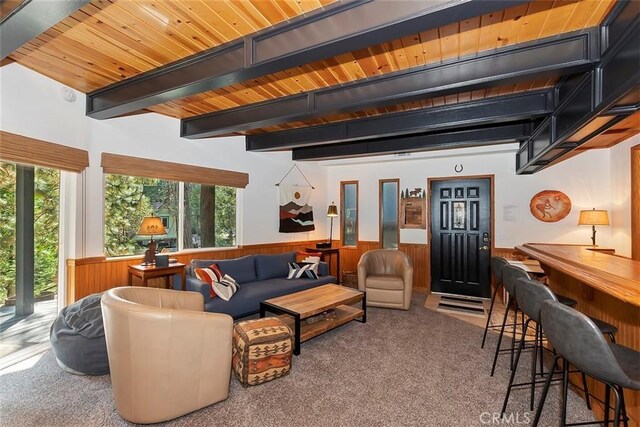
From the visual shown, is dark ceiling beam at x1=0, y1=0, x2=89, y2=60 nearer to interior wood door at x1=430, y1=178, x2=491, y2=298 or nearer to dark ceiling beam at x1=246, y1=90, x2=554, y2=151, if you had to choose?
dark ceiling beam at x1=246, y1=90, x2=554, y2=151

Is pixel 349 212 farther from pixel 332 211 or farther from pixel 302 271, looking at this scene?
pixel 302 271

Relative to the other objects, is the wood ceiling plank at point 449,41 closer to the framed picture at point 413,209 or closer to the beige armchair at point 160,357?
the beige armchair at point 160,357

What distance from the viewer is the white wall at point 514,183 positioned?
450cm

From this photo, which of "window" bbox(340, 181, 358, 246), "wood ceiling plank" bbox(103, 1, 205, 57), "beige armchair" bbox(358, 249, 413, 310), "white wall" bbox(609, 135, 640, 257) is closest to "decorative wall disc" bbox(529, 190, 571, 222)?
"white wall" bbox(609, 135, 640, 257)

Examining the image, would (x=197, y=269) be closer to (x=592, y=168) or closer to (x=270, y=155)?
(x=270, y=155)

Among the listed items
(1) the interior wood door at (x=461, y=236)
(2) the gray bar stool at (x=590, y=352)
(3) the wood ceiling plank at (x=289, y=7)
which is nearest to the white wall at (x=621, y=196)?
(1) the interior wood door at (x=461, y=236)

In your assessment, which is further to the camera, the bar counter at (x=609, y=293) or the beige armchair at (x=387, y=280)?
the beige armchair at (x=387, y=280)

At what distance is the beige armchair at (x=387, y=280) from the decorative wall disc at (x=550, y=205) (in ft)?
7.79

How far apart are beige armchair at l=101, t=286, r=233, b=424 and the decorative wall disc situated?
5110 mm

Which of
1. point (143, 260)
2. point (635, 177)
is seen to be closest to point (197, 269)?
point (143, 260)

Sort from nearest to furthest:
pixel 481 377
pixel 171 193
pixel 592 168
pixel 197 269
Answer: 1. pixel 481 377
2. pixel 197 269
3. pixel 171 193
4. pixel 592 168

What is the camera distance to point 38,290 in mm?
3316

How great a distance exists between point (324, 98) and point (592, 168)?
4.44 m

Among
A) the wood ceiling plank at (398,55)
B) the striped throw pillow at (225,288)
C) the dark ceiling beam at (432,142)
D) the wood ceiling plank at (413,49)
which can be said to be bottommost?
the striped throw pillow at (225,288)
